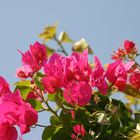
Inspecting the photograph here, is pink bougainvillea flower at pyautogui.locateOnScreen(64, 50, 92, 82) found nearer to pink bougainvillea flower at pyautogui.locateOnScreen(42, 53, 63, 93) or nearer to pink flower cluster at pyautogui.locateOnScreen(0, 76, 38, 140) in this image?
pink bougainvillea flower at pyautogui.locateOnScreen(42, 53, 63, 93)

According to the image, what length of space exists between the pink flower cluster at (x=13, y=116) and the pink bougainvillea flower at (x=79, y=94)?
0.09 meters

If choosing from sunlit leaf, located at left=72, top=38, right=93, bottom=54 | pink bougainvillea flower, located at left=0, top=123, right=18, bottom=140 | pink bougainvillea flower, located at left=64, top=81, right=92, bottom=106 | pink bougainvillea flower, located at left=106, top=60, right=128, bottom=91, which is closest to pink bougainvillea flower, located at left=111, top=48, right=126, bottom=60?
sunlit leaf, located at left=72, top=38, right=93, bottom=54

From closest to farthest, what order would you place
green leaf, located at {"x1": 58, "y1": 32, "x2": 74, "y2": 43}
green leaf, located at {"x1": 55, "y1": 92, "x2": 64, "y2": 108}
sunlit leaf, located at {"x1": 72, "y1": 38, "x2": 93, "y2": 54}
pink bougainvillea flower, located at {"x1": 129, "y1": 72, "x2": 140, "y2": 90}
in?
1. green leaf, located at {"x1": 55, "y1": 92, "x2": 64, "y2": 108}
2. pink bougainvillea flower, located at {"x1": 129, "y1": 72, "x2": 140, "y2": 90}
3. sunlit leaf, located at {"x1": 72, "y1": 38, "x2": 93, "y2": 54}
4. green leaf, located at {"x1": 58, "y1": 32, "x2": 74, "y2": 43}

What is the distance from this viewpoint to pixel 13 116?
0.83 metres

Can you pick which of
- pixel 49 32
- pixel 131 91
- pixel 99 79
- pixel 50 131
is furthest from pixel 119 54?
pixel 50 131

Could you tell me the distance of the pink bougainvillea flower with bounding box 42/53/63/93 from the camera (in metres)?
0.92

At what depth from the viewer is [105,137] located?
0.91 meters

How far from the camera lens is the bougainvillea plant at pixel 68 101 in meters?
0.85

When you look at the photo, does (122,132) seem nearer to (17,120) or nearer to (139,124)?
(139,124)

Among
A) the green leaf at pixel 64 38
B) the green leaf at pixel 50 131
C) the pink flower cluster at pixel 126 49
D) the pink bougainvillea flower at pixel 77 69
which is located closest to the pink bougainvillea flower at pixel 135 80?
the pink bougainvillea flower at pixel 77 69

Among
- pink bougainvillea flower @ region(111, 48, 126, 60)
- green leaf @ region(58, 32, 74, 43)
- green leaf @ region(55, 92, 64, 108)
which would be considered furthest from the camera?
green leaf @ region(58, 32, 74, 43)

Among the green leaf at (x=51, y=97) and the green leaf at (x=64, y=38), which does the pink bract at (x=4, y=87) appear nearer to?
the green leaf at (x=51, y=97)

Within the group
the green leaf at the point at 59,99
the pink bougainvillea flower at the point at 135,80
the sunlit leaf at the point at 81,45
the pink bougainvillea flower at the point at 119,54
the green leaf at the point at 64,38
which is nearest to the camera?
the green leaf at the point at 59,99

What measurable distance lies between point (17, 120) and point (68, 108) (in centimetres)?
16
